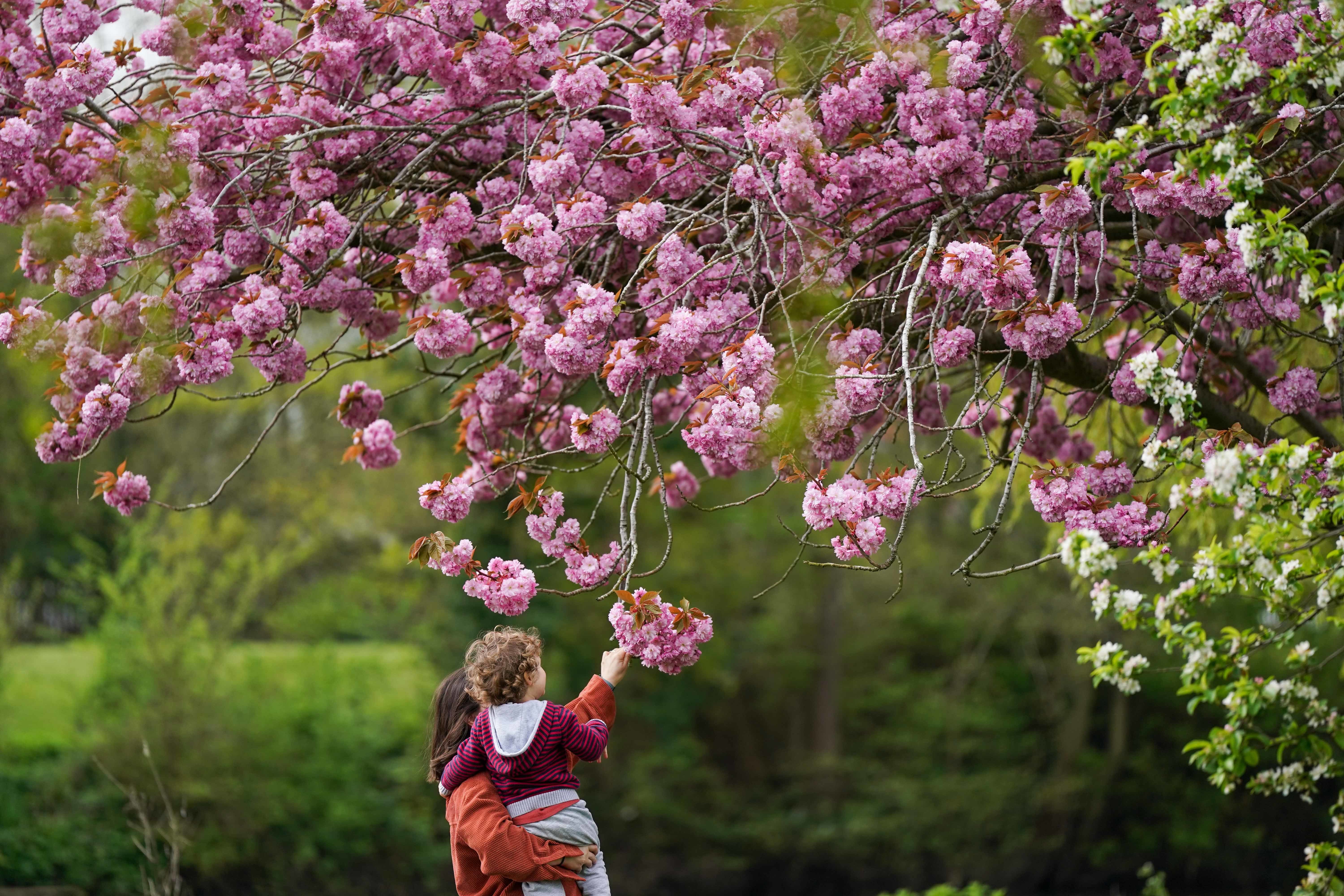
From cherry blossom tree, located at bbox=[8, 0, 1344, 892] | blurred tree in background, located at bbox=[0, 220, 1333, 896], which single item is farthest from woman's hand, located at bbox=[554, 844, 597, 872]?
blurred tree in background, located at bbox=[0, 220, 1333, 896]

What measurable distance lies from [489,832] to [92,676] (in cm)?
908

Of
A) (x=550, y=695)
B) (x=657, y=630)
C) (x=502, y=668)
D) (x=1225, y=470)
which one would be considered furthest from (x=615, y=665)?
(x=550, y=695)

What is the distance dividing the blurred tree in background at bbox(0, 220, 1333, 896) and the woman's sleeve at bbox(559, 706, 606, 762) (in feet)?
22.4

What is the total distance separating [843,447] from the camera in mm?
3357

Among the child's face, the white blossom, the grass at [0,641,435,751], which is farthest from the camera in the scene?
the grass at [0,641,435,751]

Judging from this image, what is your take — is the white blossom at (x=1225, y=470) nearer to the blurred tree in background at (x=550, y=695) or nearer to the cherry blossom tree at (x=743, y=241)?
the cherry blossom tree at (x=743, y=241)

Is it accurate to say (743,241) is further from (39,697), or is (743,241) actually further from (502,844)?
(39,697)

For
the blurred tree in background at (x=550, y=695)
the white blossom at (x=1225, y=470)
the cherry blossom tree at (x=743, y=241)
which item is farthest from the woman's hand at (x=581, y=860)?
the blurred tree in background at (x=550, y=695)

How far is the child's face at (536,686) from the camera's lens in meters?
3.03

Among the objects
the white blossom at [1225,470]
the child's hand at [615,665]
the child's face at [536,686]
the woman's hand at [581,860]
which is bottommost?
the woman's hand at [581,860]

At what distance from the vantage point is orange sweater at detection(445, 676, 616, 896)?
288 centimetres

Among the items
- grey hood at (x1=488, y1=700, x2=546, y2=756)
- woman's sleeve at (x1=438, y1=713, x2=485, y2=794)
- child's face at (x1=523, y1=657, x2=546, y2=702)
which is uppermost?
child's face at (x1=523, y1=657, x2=546, y2=702)

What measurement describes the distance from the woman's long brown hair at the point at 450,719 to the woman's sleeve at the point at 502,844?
21 centimetres

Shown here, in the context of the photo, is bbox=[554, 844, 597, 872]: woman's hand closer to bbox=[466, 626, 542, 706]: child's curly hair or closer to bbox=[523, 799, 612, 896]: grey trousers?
bbox=[523, 799, 612, 896]: grey trousers
